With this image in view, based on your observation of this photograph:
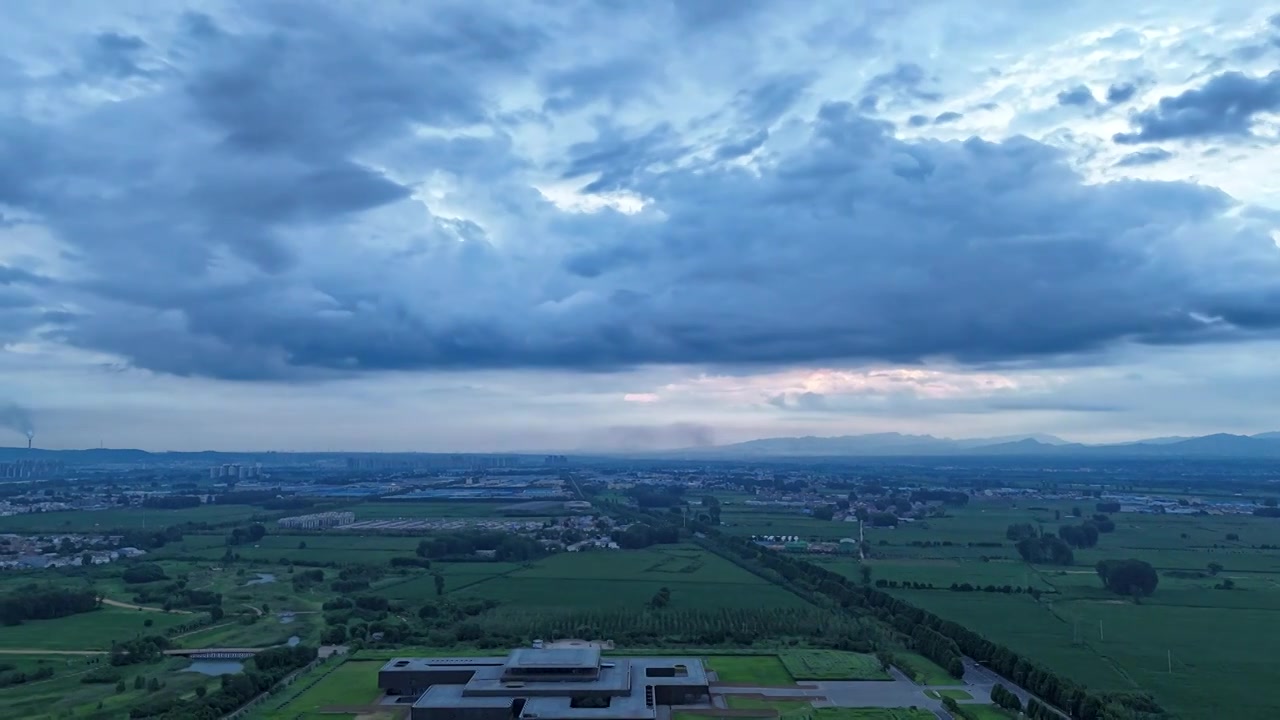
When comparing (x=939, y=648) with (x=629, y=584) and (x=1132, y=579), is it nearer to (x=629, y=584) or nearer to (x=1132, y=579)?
(x=1132, y=579)

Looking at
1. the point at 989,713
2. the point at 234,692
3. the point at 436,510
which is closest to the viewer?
the point at 989,713

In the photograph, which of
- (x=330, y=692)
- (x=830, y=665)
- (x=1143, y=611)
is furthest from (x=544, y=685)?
(x=1143, y=611)

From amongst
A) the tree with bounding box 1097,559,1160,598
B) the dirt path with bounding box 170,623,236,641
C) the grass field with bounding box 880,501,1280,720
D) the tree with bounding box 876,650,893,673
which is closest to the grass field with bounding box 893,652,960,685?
the tree with bounding box 876,650,893,673

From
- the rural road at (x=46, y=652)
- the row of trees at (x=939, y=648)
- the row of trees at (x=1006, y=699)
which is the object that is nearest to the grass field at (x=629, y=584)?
the row of trees at (x=939, y=648)

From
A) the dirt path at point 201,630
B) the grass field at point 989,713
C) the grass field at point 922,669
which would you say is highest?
the dirt path at point 201,630

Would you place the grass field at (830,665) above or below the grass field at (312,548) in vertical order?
below

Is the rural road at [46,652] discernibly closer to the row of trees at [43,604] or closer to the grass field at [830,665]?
the row of trees at [43,604]
